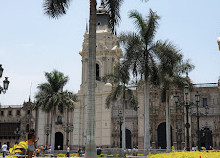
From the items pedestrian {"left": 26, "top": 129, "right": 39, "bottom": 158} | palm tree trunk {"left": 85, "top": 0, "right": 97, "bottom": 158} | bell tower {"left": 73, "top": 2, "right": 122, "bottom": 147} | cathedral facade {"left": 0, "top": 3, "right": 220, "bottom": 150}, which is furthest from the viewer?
bell tower {"left": 73, "top": 2, "right": 122, "bottom": 147}

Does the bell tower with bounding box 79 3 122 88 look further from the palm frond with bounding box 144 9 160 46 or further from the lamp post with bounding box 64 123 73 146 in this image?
the palm frond with bounding box 144 9 160 46

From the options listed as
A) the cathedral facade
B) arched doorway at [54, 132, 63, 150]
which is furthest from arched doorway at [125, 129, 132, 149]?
arched doorway at [54, 132, 63, 150]

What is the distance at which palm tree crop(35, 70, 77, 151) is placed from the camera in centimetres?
3844

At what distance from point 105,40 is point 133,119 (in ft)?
46.9

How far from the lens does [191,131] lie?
43.8 m

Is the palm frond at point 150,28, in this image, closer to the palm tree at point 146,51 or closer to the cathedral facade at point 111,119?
the palm tree at point 146,51

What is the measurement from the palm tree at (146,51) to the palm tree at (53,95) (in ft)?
58.3

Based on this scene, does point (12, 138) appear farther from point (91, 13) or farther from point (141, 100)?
point (91, 13)

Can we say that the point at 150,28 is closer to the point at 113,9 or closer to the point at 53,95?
the point at 113,9

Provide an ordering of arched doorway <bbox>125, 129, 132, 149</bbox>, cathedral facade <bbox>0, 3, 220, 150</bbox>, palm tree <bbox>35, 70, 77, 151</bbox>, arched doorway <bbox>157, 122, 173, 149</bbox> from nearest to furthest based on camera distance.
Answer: palm tree <bbox>35, 70, 77, 151</bbox> → cathedral facade <bbox>0, 3, 220, 150</bbox> → arched doorway <bbox>157, 122, 173, 149</bbox> → arched doorway <bbox>125, 129, 132, 149</bbox>

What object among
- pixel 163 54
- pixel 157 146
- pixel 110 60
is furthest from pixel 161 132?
pixel 163 54

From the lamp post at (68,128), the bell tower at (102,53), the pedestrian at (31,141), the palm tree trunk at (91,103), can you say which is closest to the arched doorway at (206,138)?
the bell tower at (102,53)

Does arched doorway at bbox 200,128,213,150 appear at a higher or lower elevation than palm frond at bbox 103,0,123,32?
lower

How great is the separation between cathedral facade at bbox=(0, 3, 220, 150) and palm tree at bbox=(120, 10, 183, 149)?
69.5ft
